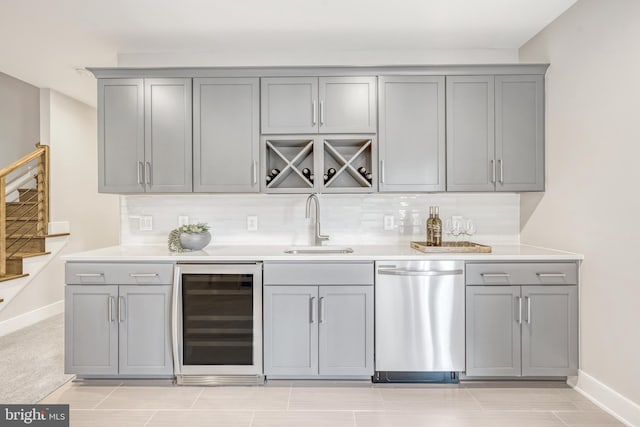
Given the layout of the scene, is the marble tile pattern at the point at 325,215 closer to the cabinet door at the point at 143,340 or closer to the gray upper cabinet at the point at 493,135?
the gray upper cabinet at the point at 493,135

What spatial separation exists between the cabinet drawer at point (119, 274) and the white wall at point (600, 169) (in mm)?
2883

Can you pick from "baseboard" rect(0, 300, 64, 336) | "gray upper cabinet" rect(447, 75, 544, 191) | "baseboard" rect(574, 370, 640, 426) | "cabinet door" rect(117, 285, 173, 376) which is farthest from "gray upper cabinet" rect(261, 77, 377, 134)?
"baseboard" rect(0, 300, 64, 336)

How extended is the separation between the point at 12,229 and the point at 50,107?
148 centimetres

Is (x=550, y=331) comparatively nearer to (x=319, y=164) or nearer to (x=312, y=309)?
(x=312, y=309)

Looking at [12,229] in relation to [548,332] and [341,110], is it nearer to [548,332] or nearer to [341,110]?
[341,110]

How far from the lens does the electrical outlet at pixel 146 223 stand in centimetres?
345

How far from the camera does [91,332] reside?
275 centimetres

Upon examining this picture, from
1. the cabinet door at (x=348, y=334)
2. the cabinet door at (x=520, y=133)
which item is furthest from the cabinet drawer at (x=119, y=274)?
the cabinet door at (x=520, y=133)

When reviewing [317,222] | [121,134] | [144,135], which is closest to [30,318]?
[121,134]

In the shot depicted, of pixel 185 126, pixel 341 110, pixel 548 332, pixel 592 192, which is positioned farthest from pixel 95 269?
pixel 592 192

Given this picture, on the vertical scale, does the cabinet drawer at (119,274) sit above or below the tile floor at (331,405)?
above

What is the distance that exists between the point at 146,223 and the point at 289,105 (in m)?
1.65

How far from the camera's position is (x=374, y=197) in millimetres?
3453

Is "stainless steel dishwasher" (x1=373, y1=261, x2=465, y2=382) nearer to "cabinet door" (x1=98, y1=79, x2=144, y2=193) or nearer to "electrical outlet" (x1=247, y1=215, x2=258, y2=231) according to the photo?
"electrical outlet" (x1=247, y1=215, x2=258, y2=231)
